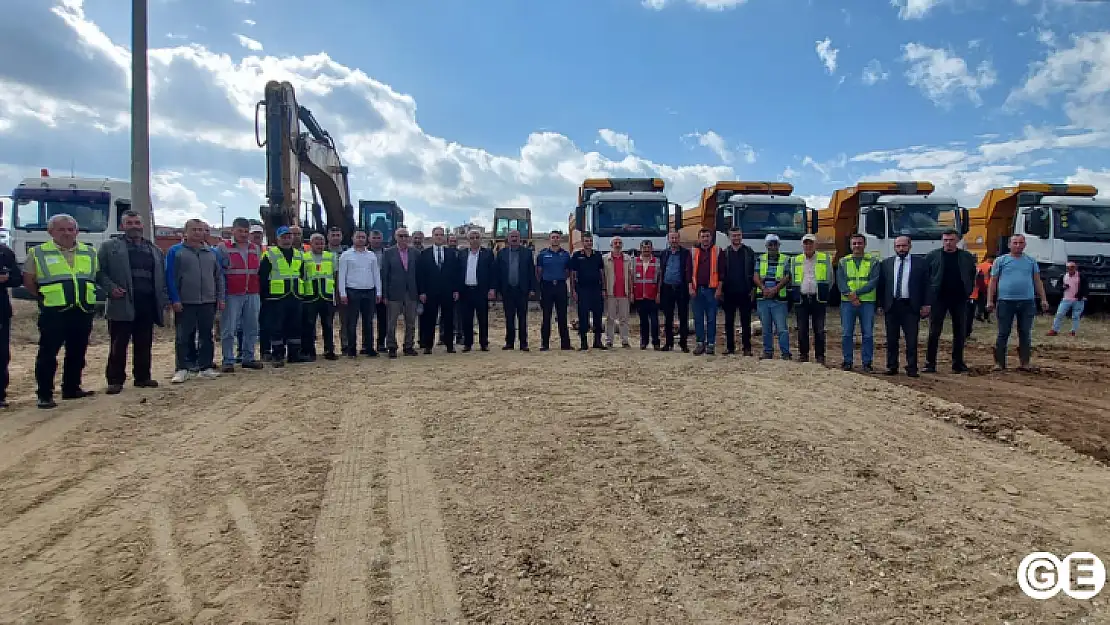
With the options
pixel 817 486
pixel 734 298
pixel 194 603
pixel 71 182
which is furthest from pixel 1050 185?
pixel 71 182

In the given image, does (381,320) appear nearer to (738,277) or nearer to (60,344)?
(60,344)

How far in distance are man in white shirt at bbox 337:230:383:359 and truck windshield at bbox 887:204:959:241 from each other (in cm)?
1344

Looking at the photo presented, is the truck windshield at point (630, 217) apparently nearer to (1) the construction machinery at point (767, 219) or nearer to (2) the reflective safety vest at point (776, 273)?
(1) the construction machinery at point (767, 219)

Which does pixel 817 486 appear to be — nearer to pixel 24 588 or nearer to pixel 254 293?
pixel 24 588

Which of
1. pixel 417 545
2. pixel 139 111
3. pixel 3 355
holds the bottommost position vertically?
pixel 417 545

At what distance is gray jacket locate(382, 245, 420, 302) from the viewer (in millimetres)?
9789

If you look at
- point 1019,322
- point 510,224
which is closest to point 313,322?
point 1019,322

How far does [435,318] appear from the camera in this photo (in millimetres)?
10172

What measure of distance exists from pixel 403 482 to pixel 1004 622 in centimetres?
327

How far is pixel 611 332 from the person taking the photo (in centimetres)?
1033

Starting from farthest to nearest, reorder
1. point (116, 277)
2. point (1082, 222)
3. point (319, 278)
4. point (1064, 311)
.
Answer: point (1082, 222), point (1064, 311), point (319, 278), point (116, 277)

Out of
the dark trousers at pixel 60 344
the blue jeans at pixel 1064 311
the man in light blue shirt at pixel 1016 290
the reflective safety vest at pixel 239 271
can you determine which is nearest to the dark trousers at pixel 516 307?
the reflective safety vest at pixel 239 271

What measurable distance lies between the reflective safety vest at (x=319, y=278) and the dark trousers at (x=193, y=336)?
1234mm

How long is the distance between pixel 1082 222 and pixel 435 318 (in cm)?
1617
